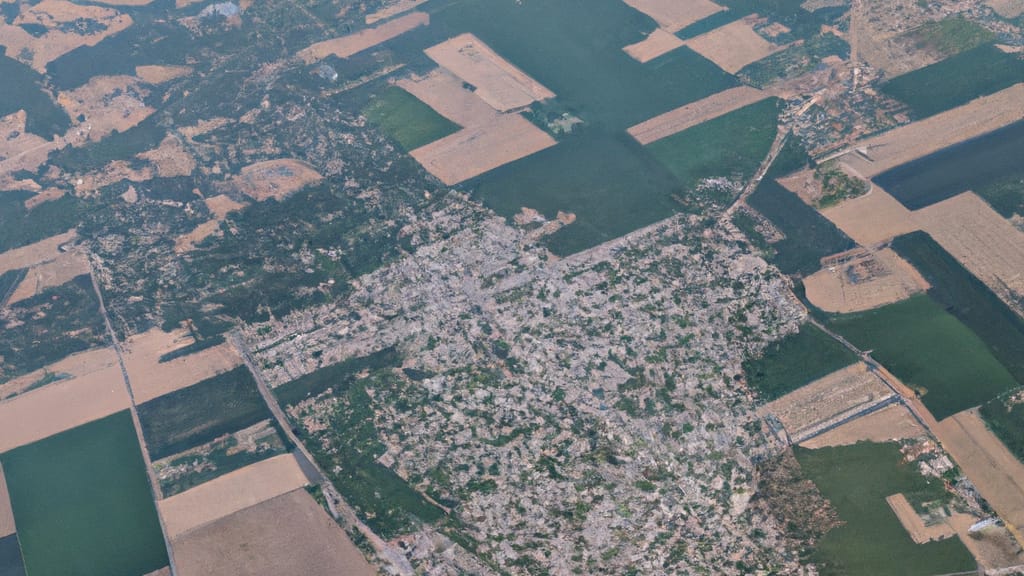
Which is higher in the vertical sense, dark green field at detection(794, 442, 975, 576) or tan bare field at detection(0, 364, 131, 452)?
dark green field at detection(794, 442, 975, 576)

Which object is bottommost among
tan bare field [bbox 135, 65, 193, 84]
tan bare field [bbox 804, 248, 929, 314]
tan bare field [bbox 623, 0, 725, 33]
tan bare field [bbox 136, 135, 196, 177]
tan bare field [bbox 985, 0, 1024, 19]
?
tan bare field [bbox 136, 135, 196, 177]

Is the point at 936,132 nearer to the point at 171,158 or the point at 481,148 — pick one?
the point at 481,148

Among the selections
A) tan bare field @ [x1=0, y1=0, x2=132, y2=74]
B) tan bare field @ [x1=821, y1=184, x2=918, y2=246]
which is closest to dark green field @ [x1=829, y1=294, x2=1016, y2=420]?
tan bare field @ [x1=821, y1=184, x2=918, y2=246]

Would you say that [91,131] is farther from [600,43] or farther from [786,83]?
[786,83]

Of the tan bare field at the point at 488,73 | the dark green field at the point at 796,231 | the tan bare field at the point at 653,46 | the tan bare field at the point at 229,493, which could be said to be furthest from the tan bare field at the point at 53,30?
the dark green field at the point at 796,231

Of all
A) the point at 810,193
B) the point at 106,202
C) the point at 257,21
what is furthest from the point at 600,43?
the point at 106,202

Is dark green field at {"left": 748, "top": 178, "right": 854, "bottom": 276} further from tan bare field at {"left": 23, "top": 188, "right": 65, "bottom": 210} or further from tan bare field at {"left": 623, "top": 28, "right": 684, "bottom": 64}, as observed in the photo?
tan bare field at {"left": 23, "top": 188, "right": 65, "bottom": 210}

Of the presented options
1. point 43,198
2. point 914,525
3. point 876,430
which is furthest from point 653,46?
point 43,198
